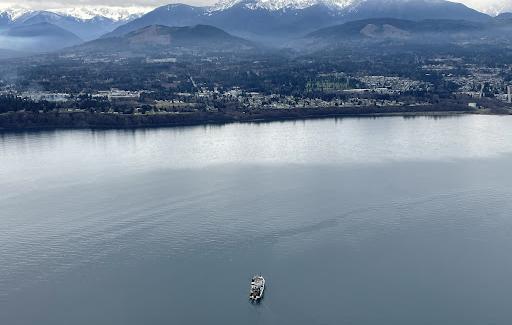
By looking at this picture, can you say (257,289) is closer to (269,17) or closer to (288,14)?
(269,17)

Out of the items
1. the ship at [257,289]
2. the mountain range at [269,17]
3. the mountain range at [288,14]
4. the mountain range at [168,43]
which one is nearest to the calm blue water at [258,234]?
the ship at [257,289]

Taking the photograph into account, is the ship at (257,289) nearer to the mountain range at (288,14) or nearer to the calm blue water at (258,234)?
the calm blue water at (258,234)

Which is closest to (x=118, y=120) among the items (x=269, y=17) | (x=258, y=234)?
(x=258, y=234)

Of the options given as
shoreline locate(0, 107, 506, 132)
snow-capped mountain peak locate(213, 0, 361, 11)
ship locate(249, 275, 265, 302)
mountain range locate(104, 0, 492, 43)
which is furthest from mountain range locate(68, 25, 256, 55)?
ship locate(249, 275, 265, 302)

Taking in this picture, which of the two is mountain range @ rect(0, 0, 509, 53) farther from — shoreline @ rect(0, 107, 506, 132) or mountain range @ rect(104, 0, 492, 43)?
shoreline @ rect(0, 107, 506, 132)

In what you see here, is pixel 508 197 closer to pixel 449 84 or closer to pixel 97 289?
pixel 97 289

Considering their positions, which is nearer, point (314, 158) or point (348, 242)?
point (348, 242)

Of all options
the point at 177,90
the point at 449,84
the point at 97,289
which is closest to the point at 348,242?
the point at 97,289
